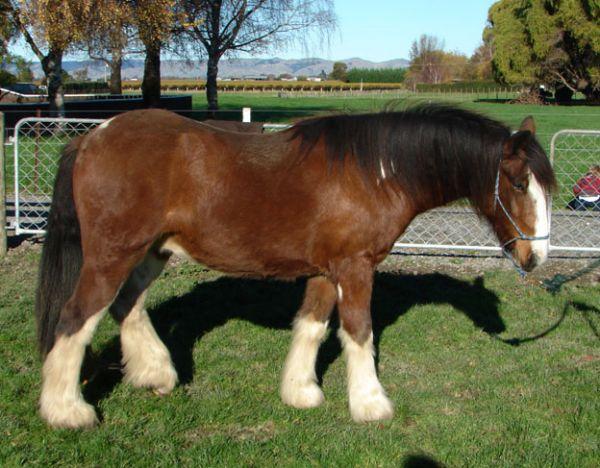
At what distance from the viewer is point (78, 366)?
4168mm

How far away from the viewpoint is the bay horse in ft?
13.7

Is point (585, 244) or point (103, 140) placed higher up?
point (103, 140)

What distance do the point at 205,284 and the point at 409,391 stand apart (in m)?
3.07

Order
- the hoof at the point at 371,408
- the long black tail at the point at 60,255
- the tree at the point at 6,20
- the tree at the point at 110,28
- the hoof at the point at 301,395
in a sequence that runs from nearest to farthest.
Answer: the hoof at the point at 371,408 → the long black tail at the point at 60,255 → the hoof at the point at 301,395 → the tree at the point at 110,28 → the tree at the point at 6,20

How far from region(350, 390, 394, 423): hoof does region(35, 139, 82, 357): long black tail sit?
203 cm

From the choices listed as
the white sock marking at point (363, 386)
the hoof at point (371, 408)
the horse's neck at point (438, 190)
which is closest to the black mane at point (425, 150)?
the horse's neck at point (438, 190)

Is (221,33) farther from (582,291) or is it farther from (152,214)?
(152,214)

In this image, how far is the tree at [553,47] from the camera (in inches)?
1868

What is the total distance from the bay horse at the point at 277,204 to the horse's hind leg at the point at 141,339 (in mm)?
29

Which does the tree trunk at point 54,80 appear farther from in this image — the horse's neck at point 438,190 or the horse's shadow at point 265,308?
the horse's neck at point 438,190

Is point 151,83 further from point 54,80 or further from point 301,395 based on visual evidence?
point 301,395

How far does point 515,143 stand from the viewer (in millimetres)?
4180

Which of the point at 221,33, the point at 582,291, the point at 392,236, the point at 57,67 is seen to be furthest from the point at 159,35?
the point at 392,236

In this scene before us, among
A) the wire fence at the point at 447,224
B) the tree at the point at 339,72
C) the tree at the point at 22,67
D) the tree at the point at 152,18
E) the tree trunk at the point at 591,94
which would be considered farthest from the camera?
the tree at the point at 339,72
